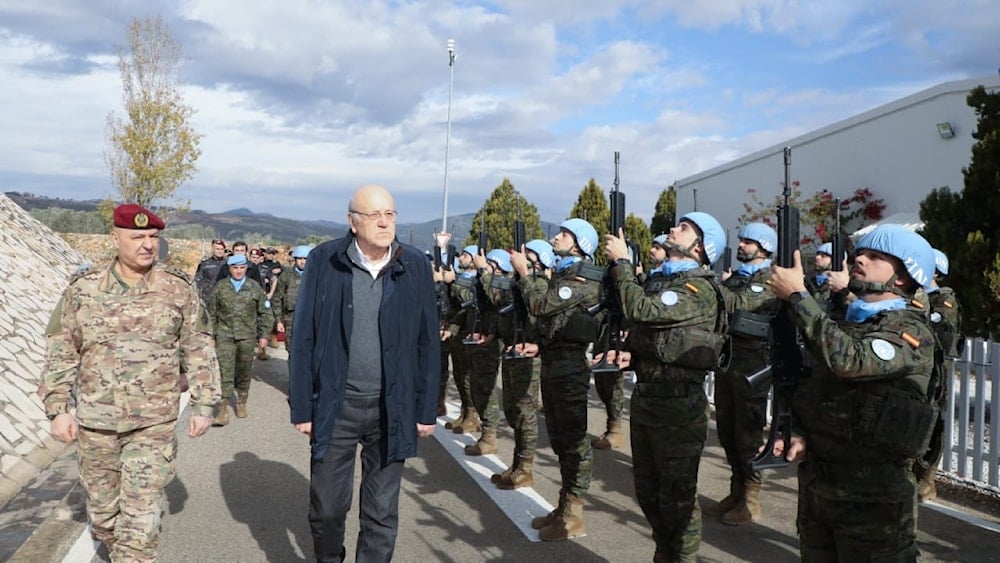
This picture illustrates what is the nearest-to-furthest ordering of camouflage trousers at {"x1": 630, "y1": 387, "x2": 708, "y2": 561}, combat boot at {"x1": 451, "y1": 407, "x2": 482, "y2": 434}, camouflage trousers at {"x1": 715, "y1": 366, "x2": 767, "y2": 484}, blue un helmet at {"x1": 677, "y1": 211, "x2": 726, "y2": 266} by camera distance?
1. camouflage trousers at {"x1": 630, "y1": 387, "x2": 708, "y2": 561}
2. blue un helmet at {"x1": 677, "y1": 211, "x2": 726, "y2": 266}
3. camouflage trousers at {"x1": 715, "y1": 366, "x2": 767, "y2": 484}
4. combat boot at {"x1": 451, "y1": 407, "x2": 482, "y2": 434}

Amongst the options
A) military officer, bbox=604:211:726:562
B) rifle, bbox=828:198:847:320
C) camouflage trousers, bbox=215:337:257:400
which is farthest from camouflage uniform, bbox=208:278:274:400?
rifle, bbox=828:198:847:320

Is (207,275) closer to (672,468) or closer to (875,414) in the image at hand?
(672,468)

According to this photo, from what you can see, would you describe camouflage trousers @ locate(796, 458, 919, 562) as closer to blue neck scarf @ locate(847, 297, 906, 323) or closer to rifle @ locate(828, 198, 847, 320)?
blue neck scarf @ locate(847, 297, 906, 323)

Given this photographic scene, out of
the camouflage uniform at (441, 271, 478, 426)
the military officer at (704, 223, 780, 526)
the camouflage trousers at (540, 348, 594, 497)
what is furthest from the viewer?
the camouflage uniform at (441, 271, 478, 426)

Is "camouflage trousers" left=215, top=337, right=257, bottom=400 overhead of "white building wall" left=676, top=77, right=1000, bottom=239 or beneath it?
beneath

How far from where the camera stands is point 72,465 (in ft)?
23.8

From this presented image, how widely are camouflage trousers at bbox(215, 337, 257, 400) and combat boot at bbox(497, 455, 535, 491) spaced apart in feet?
14.7

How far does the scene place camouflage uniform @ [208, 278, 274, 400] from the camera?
31.8 feet

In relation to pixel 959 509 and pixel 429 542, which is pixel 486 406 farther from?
pixel 959 509

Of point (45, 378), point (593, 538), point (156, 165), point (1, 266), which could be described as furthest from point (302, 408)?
point (156, 165)

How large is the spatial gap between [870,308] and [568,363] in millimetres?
2596

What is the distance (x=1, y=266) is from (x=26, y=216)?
24.9 feet

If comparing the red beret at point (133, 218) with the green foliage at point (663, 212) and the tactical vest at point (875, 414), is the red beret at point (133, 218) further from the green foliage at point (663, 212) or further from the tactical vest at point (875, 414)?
the green foliage at point (663, 212)

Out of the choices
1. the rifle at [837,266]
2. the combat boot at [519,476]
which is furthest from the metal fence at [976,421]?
the combat boot at [519,476]
